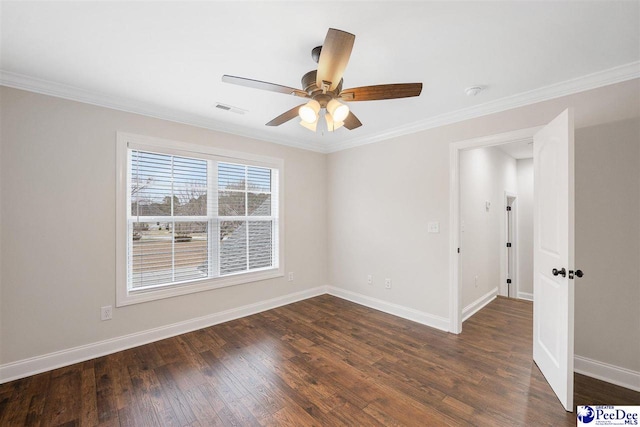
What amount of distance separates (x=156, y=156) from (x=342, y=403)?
302cm

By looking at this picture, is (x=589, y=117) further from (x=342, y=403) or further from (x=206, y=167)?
(x=206, y=167)

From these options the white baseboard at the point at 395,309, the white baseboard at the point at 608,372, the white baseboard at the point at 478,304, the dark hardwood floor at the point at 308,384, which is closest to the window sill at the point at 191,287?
the dark hardwood floor at the point at 308,384

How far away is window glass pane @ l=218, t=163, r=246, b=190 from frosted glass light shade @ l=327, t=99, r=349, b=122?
6.95 ft

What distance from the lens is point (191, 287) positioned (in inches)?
123

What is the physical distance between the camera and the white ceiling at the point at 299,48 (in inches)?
59.2

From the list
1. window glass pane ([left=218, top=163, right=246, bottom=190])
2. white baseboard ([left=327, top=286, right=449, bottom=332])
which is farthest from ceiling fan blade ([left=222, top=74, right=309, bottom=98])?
white baseboard ([left=327, top=286, right=449, bottom=332])

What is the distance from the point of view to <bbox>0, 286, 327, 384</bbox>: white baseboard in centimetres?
218

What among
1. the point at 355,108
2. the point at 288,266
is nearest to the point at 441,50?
the point at 355,108

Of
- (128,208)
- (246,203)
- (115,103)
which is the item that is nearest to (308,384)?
(246,203)

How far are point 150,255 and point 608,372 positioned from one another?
171 inches

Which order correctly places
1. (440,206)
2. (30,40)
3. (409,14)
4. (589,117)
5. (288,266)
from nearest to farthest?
(409,14)
(30,40)
(589,117)
(440,206)
(288,266)

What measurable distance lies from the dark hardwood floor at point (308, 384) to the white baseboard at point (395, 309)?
6.7 inches

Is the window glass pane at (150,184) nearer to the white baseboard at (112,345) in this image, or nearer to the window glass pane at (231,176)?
the window glass pane at (231,176)

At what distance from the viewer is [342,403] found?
74.3 inches
